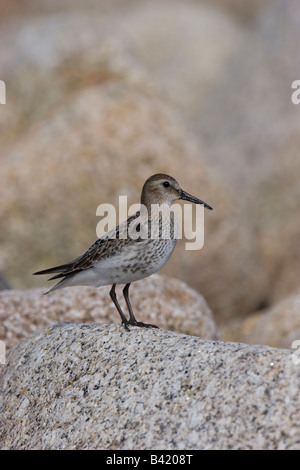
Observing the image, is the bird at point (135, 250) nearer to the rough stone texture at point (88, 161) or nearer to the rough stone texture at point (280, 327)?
the rough stone texture at point (280, 327)

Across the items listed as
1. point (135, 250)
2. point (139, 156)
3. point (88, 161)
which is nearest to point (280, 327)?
point (139, 156)

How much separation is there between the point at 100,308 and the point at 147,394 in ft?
10.8

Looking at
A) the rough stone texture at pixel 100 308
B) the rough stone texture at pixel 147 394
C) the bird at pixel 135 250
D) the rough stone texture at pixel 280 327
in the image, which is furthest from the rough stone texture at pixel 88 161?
the rough stone texture at pixel 147 394

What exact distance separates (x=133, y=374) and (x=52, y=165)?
24.5 feet

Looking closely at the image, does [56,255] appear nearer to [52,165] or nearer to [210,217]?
[52,165]

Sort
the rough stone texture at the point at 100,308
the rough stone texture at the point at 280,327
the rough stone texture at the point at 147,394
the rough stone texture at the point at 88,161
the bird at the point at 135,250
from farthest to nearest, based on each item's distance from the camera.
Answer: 1. the rough stone texture at the point at 88,161
2. the rough stone texture at the point at 280,327
3. the rough stone texture at the point at 100,308
4. the bird at the point at 135,250
5. the rough stone texture at the point at 147,394

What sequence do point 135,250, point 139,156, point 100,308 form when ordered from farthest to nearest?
point 139,156, point 100,308, point 135,250

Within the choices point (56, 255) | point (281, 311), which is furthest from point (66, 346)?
point (56, 255)

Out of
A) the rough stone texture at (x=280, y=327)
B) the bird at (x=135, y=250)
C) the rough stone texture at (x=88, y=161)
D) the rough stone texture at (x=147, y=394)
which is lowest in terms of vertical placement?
the rough stone texture at (x=147, y=394)

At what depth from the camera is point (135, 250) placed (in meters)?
6.89

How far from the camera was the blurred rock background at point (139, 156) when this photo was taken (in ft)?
42.1

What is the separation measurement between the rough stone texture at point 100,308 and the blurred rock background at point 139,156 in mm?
2081

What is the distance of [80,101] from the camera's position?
A: 13.7 metres

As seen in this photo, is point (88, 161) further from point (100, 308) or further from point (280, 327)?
point (100, 308)
